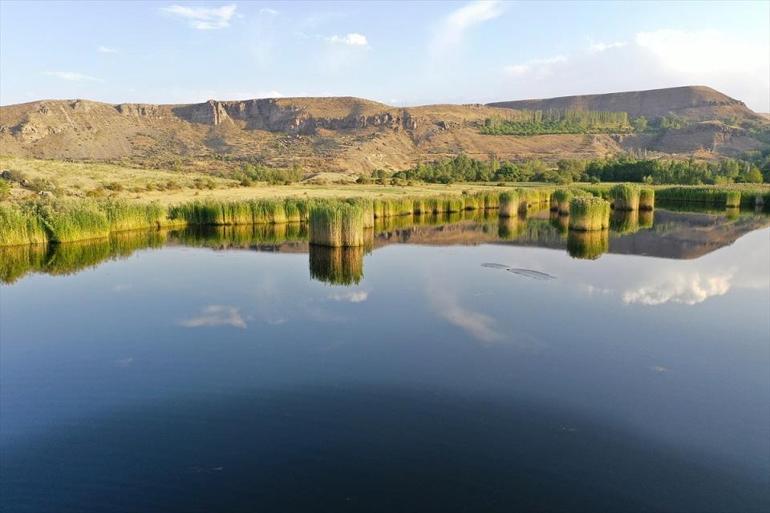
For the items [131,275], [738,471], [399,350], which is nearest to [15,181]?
[131,275]

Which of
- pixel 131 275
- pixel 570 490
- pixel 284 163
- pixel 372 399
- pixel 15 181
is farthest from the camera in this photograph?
pixel 284 163

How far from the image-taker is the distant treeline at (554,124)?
353 ft

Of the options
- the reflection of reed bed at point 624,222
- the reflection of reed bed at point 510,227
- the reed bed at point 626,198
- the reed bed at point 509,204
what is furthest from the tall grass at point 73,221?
the reed bed at point 626,198

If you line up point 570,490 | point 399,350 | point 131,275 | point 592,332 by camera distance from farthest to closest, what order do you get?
point 131,275 → point 592,332 → point 399,350 → point 570,490

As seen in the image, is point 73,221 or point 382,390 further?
point 73,221

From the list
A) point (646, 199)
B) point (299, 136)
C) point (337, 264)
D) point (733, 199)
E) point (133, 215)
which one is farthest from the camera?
point (299, 136)

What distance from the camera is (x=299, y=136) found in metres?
95.1

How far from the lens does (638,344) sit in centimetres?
1090

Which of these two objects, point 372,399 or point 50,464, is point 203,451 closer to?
point 50,464

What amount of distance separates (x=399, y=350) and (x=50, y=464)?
5657mm

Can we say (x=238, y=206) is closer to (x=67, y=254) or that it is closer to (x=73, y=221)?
(x=73, y=221)

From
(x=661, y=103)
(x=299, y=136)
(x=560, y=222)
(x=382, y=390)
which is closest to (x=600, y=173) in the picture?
(x=560, y=222)

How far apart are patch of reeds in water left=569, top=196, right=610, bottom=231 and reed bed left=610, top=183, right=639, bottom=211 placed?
423 inches

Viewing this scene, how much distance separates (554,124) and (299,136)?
5372cm
